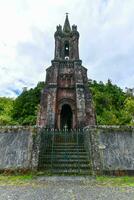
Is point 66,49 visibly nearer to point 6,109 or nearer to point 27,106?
point 27,106

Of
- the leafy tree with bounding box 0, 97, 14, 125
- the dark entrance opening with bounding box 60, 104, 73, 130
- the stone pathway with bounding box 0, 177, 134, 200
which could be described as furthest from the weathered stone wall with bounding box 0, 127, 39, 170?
the leafy tree with bounding box 0, 97, 14, 125

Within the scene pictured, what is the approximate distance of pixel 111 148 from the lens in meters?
12.0

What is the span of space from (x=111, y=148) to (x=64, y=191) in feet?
15.8

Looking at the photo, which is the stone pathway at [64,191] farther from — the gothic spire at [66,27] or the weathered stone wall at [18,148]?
the gothic spire at [66,27]

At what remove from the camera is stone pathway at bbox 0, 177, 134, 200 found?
7066 millimetres

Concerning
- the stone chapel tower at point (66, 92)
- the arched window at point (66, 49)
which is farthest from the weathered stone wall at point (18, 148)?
the arched window at point (66, 49)

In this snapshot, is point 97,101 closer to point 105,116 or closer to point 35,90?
point 105,116

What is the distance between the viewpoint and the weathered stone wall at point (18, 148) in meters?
11.5

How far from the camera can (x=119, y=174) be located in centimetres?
1112

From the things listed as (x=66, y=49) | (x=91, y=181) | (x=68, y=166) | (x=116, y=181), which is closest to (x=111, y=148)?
(x=116, y=181)

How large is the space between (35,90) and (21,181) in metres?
36.0

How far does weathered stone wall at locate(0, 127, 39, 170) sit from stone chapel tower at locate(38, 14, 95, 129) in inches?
365

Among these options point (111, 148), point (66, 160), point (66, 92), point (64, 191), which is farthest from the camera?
point (66, 92)

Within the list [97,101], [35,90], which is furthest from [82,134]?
[35,90]
